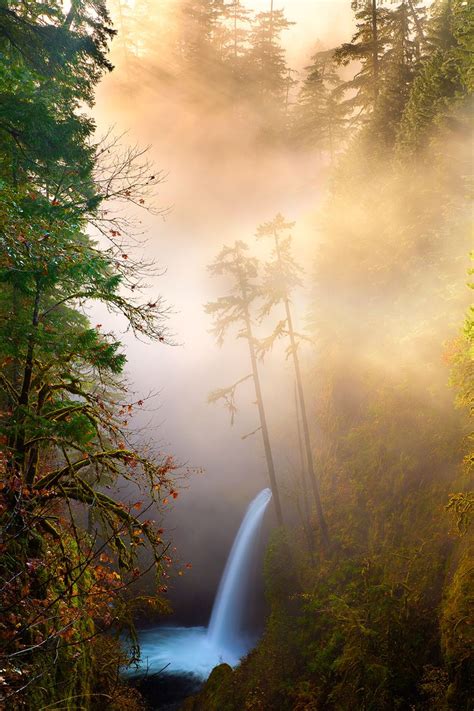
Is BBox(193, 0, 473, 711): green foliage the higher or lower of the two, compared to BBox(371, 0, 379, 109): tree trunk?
lower

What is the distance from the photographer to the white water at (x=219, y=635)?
16750 millimetres

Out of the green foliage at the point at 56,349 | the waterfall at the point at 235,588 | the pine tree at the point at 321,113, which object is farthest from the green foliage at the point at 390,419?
the pine tree at the point at 321,113

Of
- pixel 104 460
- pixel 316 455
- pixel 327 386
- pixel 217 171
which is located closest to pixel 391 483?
pixel 316 455

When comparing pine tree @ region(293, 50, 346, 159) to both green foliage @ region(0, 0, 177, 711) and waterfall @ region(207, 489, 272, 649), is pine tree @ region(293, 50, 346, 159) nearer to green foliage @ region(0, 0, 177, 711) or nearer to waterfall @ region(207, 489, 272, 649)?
green foliage @ region(0, 0, 177, 711)

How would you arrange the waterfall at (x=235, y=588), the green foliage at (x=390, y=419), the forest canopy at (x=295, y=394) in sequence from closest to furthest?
the forest canopy at (x=295, y=394)
the green foliage at (x=390, y=419)
the waterfall at (x=235, y=588)

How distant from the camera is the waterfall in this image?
1811cm

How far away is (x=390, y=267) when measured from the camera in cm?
1788

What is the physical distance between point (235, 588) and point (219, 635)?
2148 millimetres

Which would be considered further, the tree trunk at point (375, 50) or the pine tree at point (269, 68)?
the pine tree at point (269, 68)

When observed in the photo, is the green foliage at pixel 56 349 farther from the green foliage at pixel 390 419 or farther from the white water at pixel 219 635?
the white water at pixel 219 635

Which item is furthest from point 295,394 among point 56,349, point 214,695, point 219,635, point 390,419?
point 56,349

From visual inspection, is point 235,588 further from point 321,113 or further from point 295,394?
point 321,113

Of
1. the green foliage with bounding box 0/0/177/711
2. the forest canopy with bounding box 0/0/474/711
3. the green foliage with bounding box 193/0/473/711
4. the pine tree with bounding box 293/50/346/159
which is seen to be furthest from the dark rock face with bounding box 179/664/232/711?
the pine tree with bounding box 293/50/346/159

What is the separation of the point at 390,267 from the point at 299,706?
17127 millimetres
